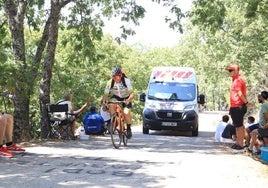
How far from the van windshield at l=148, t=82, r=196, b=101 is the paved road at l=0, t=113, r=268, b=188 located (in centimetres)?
708

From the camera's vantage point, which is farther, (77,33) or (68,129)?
(77,33)

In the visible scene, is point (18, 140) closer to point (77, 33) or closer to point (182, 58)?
point (77, 33)

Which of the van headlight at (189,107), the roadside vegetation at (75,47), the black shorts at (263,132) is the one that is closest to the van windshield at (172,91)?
the van headlight at (189,107)

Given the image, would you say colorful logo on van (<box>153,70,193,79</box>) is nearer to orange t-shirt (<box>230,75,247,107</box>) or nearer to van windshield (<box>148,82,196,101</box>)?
van windshield (<box>148,82,196,101</box>)

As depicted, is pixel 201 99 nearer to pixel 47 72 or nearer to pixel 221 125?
pixel 221 125

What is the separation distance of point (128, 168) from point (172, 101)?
977 cm

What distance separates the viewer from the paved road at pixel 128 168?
653 centimetres

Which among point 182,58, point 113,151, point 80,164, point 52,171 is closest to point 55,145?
point 113,151

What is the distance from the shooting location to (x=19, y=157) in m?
8.74

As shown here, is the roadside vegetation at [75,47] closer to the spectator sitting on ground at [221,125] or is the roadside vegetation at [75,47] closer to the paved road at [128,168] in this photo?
the paved road at [128,168]

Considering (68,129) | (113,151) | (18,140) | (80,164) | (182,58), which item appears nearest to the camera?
(80,164)

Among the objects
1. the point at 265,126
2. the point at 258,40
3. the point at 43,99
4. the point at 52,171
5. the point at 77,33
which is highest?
the point at 258,40

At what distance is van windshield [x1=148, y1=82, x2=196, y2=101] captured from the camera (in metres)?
17.7

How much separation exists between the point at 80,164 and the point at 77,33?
10351 mm
